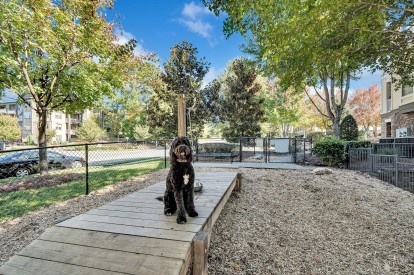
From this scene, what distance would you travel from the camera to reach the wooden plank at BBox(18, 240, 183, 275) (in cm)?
162

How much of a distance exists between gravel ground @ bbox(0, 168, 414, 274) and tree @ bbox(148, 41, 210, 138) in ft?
36.3

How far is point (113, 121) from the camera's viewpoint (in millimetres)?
28859

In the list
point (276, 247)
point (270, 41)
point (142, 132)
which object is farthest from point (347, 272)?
point (142, 132)

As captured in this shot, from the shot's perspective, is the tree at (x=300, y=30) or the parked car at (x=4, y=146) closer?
the tree at (x=300, y=30)

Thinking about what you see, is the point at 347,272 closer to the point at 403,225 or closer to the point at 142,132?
the point at 403,225

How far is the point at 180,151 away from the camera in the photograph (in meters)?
2.18

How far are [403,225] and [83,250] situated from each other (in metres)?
4.54

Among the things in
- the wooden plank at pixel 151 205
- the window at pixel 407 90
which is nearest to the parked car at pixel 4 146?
the wooden plank at pixel 151 205

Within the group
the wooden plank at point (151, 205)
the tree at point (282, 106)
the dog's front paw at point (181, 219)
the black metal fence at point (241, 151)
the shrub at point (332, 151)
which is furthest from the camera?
the tree at point (282, 106)

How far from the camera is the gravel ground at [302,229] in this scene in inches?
95.2

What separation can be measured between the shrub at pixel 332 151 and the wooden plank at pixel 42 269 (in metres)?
8.25

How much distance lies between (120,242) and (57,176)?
6247 mm

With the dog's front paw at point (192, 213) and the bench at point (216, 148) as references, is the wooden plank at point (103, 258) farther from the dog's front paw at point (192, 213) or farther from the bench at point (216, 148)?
the bench at point (216, 148)

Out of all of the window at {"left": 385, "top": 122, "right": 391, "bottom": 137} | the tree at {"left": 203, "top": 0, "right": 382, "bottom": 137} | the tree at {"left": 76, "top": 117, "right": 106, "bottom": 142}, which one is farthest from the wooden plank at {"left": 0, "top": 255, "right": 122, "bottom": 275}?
the tree at {"left": 76, "top": 117, "right": 106, "bottom": 142}
